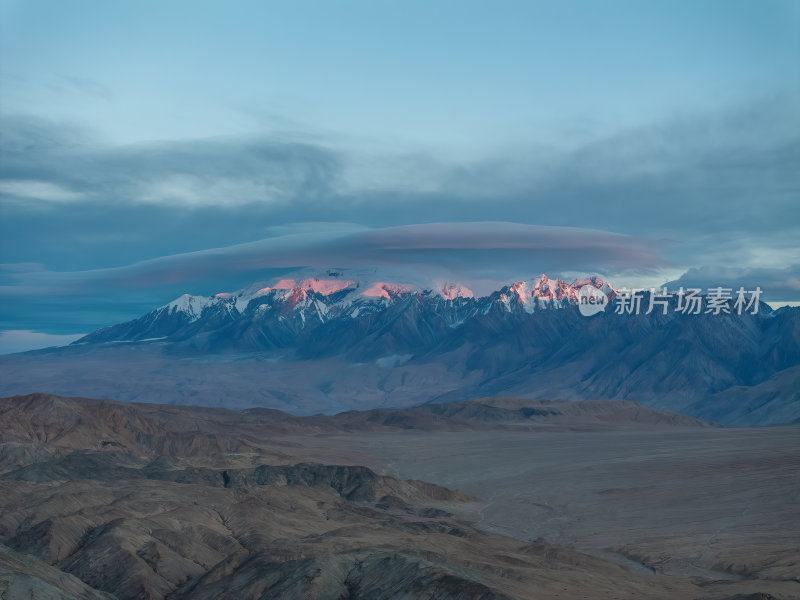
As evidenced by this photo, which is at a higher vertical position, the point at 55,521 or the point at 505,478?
the point at 55,521

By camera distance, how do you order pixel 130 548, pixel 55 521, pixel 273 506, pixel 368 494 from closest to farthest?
pixel 130 548 < pixel 55 521 < pixel 273 506 < pixel 368 494

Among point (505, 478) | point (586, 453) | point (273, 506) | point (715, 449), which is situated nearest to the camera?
point (273, 506)

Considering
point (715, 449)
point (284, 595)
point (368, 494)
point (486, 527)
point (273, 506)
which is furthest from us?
point (715, 449)

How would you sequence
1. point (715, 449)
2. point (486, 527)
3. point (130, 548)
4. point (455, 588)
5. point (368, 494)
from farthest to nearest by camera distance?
point (715, 449), point (368, 494), point (486, 527), point (130, 548), point (455, 588)

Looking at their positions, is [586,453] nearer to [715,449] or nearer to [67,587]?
[715,449]

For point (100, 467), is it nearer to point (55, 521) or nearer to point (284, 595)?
point (55, 521)

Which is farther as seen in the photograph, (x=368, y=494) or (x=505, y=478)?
(x=505, y=478)

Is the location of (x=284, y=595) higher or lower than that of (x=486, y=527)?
higher

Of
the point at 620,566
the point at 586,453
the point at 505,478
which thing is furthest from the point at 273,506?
the point at 586,453

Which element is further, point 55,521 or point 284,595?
point 55,521

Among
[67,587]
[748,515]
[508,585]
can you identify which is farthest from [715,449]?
[67,587]
